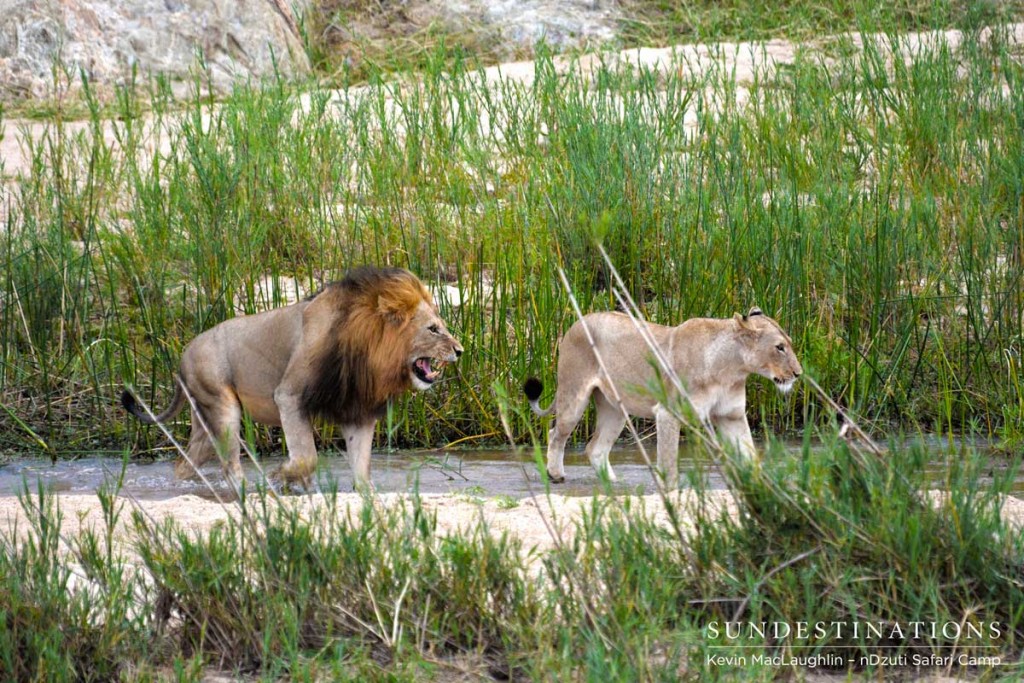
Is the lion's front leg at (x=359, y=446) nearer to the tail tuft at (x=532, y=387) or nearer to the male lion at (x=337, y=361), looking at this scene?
the male lion at (x=337, y=361)

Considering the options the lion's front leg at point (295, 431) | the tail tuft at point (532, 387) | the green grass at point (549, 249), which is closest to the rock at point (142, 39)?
the green grass at point (549, 249)

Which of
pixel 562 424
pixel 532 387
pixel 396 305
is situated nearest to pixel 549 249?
pixel 532 387

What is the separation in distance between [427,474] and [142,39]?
9.22 meters

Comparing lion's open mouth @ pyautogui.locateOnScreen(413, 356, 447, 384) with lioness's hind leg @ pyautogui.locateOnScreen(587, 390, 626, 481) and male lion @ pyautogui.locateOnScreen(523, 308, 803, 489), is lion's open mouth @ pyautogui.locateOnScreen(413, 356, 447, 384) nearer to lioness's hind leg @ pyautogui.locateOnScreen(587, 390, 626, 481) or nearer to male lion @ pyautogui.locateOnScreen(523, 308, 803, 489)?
male lion @ pyautogui.locateOnScreen(523, 308, 803, 489)

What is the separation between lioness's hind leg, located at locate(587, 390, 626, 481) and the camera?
666 centimetres

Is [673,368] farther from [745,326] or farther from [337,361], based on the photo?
[337,361]

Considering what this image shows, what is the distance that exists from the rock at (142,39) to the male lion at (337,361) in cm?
741

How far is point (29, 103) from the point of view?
13078 millimetres

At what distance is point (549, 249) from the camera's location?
25.4 ft

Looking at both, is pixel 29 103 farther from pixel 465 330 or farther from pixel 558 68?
pixel 465 330

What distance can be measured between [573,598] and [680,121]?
574 centimetres

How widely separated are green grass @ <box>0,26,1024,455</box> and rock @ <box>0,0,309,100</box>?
475cm

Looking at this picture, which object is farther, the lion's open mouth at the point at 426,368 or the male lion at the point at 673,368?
the lion's open mouth at the point at 426,368

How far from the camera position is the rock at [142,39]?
45.2ft
